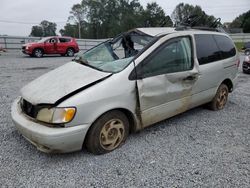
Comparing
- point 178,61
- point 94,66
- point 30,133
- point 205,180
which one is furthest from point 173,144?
point 30,133

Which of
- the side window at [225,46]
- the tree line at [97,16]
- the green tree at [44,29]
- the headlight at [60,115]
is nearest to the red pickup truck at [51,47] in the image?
the side window at [225,46]

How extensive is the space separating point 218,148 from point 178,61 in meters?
1.42

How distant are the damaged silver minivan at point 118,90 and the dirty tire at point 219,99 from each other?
0.95 feet

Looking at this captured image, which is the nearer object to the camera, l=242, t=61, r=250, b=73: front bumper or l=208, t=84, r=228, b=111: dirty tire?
l=208, t=84, r=228, b=111: dirty tire

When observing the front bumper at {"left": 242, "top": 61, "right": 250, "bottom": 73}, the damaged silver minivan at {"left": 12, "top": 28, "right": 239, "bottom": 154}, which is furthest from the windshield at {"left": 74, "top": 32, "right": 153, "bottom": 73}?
the front bumper at {"left": 242, "top": 61, "right": 250, "bottom": 73}

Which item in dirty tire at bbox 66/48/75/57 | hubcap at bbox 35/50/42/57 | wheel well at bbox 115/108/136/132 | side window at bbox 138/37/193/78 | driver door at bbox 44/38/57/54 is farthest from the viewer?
dirty tire at bbox 66/48/75/57

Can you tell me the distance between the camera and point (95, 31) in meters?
76.8

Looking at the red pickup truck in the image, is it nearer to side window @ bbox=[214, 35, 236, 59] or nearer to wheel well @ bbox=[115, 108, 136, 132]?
side window @ bbox=[214, 35, 236, 59]

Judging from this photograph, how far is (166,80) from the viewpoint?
11.7 ft

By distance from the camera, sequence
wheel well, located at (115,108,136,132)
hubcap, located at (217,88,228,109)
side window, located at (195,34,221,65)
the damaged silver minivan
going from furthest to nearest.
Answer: hubcap, located at (217,88,228,109), side window, located at (195,34,221,65), wheel well, located at (115,108,136,132), the damaged silver minivan

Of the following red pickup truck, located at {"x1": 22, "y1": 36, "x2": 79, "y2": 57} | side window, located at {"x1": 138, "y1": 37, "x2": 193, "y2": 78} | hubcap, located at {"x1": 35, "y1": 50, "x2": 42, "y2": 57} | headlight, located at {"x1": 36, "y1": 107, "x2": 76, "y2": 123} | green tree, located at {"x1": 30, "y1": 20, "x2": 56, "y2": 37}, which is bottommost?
headlight, located at {"x1": 36, "y1": 107, "x2": 76, "y2": 123}

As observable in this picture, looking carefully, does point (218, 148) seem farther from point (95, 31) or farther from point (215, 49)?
point (95, 31)

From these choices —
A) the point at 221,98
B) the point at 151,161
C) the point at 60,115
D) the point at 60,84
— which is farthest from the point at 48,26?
the point at 151,161

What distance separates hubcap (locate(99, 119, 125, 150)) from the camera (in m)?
3.13
